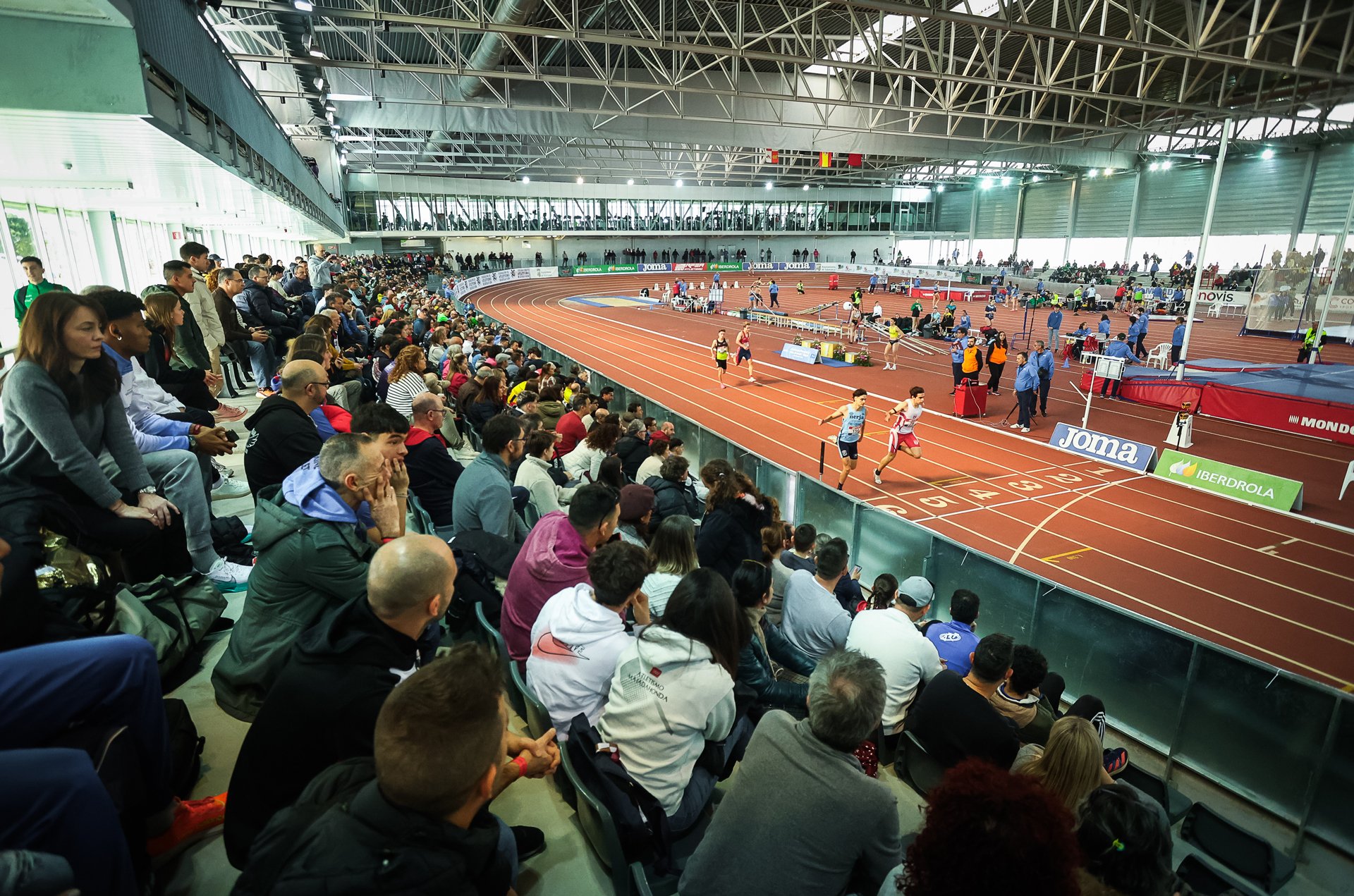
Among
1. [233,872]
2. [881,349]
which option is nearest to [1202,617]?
[233,872]

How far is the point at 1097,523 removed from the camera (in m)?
11.0

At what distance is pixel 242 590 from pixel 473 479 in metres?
1.67

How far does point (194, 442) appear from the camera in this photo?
15.6ft

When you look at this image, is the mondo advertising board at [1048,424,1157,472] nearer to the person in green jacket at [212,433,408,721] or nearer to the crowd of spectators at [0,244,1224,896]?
the crowd of spectators at [0,244,1224,896]

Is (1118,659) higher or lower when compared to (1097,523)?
higher

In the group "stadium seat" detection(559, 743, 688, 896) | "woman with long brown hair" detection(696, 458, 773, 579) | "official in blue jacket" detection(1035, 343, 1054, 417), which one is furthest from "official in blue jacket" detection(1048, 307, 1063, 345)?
"stadium seat" detection(559, 743, 688, 896)

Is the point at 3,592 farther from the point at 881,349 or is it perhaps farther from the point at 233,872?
the point at 881,349

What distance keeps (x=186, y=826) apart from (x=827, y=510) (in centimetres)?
680

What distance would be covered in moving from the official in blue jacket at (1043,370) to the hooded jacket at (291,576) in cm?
1622

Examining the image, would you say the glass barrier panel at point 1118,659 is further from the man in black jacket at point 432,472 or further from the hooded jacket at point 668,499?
the man in black jacket at point 432,472

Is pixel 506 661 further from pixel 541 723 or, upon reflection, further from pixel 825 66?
pixel 825 66

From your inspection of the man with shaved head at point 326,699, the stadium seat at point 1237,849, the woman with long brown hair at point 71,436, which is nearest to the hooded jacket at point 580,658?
the man with shaved head at point 326,699

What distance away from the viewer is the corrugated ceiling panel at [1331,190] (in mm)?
33969

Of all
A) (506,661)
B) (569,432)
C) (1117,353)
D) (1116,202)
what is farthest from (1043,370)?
(1116,202)
